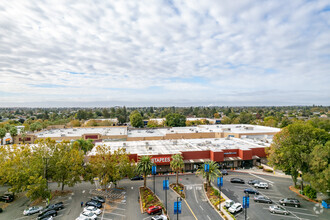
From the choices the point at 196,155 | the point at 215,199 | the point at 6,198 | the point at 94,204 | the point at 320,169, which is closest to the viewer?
the point at 320,169

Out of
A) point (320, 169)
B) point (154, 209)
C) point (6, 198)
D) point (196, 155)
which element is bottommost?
point (6, 198)

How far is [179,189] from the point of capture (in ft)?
140

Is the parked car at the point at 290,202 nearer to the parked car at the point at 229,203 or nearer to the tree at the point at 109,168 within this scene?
the parked car at the point at 229,203

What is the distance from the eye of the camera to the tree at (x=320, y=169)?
3275 cm

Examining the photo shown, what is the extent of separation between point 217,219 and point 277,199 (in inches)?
617

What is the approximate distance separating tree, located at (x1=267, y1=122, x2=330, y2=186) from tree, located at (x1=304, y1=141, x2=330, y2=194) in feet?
8.74

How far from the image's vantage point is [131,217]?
109 ft

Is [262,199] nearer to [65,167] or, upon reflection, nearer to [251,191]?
[251,191]

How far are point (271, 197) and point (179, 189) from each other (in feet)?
62.7

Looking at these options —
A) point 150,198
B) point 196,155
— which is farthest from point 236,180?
point 150,198

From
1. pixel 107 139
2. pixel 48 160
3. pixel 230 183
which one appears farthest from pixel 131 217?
pixel 107 139

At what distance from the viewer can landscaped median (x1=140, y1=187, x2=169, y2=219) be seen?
117 ft

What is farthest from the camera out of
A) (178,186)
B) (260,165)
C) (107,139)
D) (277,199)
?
(107,139)

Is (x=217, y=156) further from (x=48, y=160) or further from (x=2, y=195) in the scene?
(x=2, y=195)
